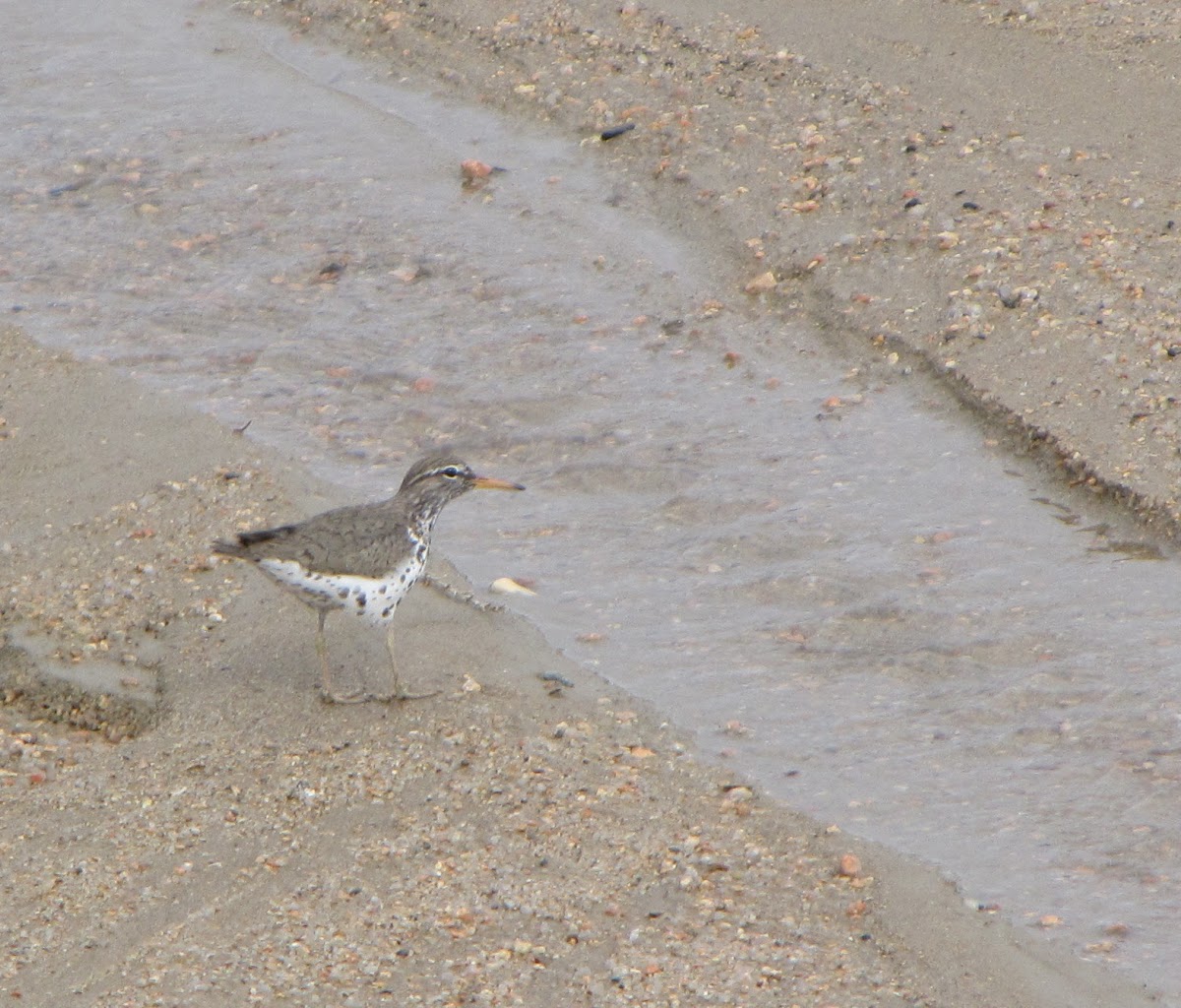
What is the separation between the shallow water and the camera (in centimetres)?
651

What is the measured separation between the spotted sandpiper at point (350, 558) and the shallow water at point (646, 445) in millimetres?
813

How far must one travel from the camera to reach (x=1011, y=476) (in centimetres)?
831

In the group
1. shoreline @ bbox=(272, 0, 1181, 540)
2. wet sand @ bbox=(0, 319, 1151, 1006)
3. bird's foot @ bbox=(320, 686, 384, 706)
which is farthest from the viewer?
shoreline @ bbox=(272, 0, 1181, 540)

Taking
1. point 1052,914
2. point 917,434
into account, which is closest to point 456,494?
point 917,434

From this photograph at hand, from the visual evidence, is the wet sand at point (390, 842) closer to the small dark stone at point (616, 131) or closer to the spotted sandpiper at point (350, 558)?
the spotted sandpiper at point (350, 558)

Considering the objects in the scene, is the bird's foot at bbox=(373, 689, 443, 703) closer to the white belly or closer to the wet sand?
the wet sand

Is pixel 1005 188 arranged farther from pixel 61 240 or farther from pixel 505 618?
pixel 61 240

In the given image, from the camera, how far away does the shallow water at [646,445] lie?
6.51m

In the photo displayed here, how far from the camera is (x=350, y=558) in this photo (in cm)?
661

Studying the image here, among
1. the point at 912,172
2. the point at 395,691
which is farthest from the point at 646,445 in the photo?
the point at 912,172

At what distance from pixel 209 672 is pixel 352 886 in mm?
1553

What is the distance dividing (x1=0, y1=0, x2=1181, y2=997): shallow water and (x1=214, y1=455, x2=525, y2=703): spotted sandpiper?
0.81m

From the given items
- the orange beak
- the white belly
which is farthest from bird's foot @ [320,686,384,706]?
the orange beak

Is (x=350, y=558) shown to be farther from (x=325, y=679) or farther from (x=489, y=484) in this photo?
(x=489, y=484)
